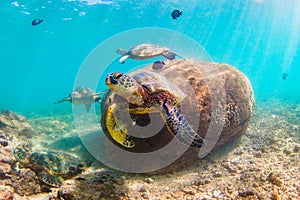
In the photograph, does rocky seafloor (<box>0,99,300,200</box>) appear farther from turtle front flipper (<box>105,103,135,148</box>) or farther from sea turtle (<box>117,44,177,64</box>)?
sea turtle (<box>117,44,177,64</box>)

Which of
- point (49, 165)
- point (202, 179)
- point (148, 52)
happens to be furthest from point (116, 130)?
point (148, 52)

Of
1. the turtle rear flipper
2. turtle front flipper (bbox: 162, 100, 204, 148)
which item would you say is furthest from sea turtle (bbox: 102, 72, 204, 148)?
the turtle rear flipper

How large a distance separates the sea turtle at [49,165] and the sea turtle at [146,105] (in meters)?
1.78

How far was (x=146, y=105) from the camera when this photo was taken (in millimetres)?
3541

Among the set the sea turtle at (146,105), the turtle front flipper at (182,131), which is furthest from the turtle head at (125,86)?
the turtle front flipper at (182,131)

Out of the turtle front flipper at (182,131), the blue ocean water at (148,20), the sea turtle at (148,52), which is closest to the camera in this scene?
the turtle front flipper at (182,131)

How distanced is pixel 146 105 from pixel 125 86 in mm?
572

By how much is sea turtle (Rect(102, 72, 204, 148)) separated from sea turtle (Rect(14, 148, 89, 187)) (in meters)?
1.78

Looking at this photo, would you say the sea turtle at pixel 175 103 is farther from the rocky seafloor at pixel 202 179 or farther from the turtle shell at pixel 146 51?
the turtle shell at pixel 146 51

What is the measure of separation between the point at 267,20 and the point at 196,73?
1541 inches

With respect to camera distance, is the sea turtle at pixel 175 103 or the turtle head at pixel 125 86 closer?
the turtle head at pixel 125 86

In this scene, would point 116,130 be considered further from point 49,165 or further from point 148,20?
point 148,20

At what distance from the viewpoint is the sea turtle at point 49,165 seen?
4.25 metres

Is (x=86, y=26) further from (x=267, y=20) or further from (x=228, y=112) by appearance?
(x=228, y=112)
